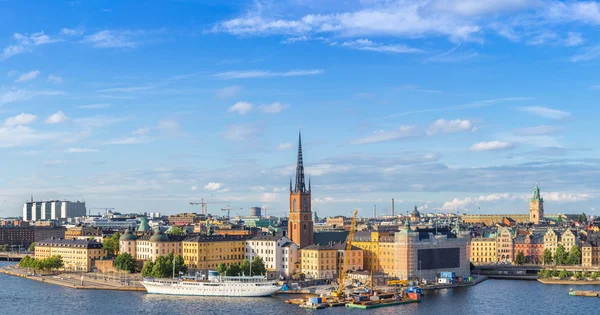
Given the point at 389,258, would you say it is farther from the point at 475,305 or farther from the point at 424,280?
the point at 475,305

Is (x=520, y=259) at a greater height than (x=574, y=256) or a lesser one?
lesser

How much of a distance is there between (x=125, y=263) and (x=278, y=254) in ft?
61.5

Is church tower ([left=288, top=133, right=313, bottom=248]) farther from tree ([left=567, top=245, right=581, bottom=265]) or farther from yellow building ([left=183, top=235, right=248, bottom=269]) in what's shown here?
tree ([left=567, top=245, right=581, bottom=265])

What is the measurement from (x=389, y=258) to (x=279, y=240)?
13134 mm

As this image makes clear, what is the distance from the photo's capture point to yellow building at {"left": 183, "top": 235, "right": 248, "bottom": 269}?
108375 millimetres

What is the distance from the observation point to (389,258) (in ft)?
349

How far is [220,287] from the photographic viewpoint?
91.2 m

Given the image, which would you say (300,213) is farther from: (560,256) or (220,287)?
(560,256)

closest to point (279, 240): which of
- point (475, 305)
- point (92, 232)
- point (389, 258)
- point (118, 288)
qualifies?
point (389, 258)

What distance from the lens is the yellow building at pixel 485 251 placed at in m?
142

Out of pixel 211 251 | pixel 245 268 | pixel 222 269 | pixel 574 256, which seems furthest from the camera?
pixel 574 256

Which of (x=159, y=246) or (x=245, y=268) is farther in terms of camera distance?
(x=159, y=246)

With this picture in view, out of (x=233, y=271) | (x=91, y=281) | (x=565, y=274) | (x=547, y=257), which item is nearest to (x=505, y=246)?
(x=547, y=257)

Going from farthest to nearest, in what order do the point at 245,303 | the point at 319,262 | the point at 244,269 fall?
the point at 319,262 → the point at 244,269 → the point at 245,303
